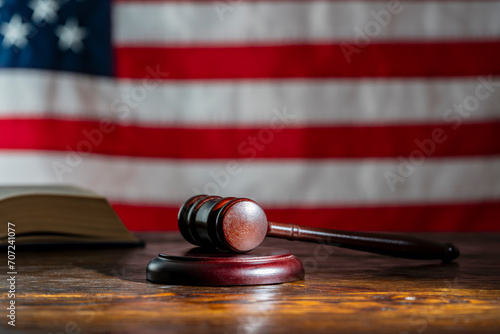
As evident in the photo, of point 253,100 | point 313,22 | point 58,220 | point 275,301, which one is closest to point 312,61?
point 313,22

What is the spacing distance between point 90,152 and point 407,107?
1256mm

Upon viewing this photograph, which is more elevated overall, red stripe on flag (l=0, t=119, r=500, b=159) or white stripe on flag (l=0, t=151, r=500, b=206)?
red stripe on flag (l=0, t=119, r=500, b=159)

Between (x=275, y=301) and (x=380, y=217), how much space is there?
2011mm

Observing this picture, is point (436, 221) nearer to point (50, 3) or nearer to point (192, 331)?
point (50, 3)

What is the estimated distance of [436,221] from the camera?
2680 millimetres

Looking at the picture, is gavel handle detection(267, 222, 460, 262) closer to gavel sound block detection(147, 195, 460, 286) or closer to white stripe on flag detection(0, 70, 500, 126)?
gavel sound block detection(147, 195, 460, 286)

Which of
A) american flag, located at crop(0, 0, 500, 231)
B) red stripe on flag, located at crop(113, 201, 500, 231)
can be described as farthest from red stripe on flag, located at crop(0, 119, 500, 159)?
red stripe on flag, located at crop(113, 201, 500, 231)

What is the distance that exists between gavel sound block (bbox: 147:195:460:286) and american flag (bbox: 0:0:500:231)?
175 cm

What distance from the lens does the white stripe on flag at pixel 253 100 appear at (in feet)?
8.68

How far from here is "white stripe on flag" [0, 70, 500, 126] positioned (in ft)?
8.68

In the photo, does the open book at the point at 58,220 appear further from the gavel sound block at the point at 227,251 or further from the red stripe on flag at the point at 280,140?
the red stripe on flag at the point at 280,140

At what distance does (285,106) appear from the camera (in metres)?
2.69

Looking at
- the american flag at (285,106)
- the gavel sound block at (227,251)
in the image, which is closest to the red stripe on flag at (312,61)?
the american flag at (285,106)

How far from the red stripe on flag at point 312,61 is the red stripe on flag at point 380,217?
53 centimetres
